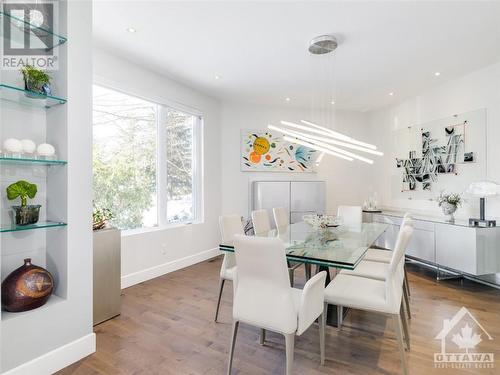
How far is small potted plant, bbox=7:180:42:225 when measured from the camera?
1.85 meters

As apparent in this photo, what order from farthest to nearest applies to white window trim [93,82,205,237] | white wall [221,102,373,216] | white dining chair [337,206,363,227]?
white wall [221,102,373,216], white dining chair [337,206,363,227], white window trim [93,82,205,237]

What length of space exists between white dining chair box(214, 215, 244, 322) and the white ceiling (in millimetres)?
1873

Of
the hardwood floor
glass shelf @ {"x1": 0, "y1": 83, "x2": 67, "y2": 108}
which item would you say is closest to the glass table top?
the hardwood floor

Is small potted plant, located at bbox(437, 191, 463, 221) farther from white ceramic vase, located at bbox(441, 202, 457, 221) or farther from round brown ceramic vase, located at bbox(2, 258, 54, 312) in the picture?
round brown ceramic vase, located at bbox(2, 258, 54, 312)

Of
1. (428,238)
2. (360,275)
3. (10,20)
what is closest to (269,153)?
(428,238)

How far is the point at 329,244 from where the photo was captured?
2502mm

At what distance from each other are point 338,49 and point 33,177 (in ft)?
10.3

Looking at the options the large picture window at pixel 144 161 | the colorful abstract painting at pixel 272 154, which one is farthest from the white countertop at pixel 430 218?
the large picture window at pixel 144 161

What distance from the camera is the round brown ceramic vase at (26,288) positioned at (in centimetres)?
180

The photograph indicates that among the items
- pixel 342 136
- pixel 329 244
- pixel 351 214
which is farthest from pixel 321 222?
pixel 342 136

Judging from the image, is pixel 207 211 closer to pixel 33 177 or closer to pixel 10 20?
pixel 33 177

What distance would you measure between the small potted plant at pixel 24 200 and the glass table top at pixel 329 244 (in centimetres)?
135

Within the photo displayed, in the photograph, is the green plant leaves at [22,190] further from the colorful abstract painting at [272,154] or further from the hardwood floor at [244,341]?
the colorful abstract painting at [272,154]

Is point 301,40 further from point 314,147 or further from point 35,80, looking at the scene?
point 314,147
